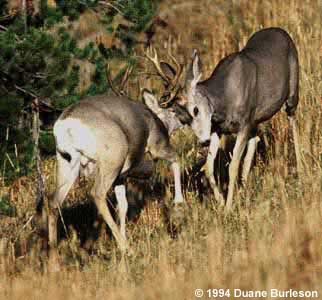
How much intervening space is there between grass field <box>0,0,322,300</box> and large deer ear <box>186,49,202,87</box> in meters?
1.07

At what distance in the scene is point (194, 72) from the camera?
352 inches

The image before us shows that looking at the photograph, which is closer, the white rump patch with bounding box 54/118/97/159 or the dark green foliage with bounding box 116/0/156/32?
the white rump patch with bounding box 54/118/97/159

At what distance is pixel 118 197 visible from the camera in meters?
8.84

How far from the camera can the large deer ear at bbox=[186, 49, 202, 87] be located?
29.2 feet

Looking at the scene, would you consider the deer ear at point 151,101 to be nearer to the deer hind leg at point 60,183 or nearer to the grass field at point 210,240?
the grass field at point 210,240

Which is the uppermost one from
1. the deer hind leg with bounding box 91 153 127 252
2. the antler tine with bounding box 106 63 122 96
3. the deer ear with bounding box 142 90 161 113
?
the antler tine with bounding box 106 63 122 96

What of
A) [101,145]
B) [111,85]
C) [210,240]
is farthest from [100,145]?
[210,240]

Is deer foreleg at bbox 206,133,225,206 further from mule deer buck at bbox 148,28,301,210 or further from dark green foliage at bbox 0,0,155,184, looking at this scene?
dark green foliage at bbox 0,0,155,184

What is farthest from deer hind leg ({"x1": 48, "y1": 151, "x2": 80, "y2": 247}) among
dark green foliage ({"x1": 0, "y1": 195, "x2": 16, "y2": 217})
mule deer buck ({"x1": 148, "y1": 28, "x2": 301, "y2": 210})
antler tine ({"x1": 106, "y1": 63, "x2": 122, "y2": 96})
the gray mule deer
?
mule deer buck ({"x1": 148, "y1": 28, "x2": 301, "y2": 210})

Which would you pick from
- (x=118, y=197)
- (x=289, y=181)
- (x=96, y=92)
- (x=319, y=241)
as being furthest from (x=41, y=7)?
(x=319, y=241)

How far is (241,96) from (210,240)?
2.67 metres

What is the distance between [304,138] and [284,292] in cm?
436

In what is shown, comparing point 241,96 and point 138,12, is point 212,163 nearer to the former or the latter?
point 241,96

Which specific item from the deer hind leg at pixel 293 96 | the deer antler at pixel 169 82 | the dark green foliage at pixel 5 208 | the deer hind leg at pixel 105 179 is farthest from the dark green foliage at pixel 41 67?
the deer hind leg at pixel 293 96
